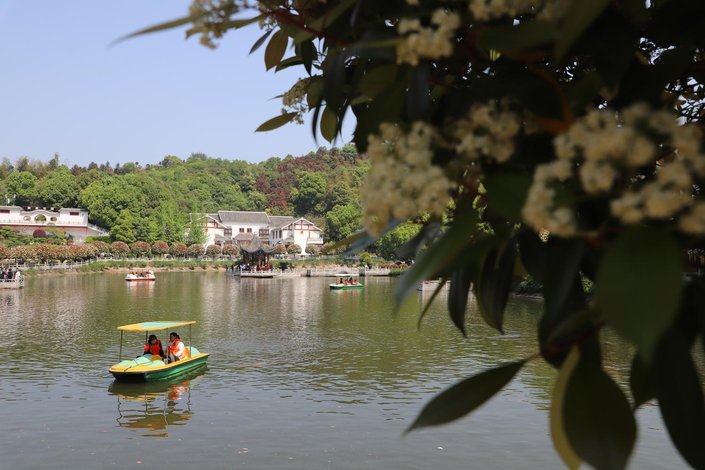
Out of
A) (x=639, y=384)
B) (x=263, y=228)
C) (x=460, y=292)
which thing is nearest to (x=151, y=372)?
(x=460, y=292)

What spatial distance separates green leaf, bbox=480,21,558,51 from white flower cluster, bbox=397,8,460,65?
5cm

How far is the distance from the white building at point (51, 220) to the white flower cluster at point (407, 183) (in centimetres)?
7740

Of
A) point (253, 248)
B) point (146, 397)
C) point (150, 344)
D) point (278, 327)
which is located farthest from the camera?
point (253, 248)

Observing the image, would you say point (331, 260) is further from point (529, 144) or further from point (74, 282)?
point (529, 144)

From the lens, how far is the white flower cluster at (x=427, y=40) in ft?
3.26

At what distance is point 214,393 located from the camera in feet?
44.4

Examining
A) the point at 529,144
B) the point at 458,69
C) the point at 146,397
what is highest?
the point at 458,69

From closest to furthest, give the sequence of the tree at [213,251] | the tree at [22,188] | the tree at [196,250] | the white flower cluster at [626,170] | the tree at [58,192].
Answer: the white flower cluster at [626,170] < the tree at [196,250] < the tree at [213,251] < the tree at [58,192] < the tree at [22,188]

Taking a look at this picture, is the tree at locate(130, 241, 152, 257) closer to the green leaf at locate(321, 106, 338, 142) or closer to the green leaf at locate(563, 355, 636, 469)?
the green leaf at locate(321, 106, 338, 142)

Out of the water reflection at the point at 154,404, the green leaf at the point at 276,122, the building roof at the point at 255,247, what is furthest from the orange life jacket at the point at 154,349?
the building roof at the point at 255,247

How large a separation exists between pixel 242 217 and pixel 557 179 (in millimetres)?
90972

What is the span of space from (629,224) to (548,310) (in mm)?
268

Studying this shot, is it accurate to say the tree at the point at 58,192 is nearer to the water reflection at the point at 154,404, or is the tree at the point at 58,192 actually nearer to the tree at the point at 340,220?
the tree at the point at 340,220

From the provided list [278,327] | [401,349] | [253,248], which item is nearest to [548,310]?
[401,349]
